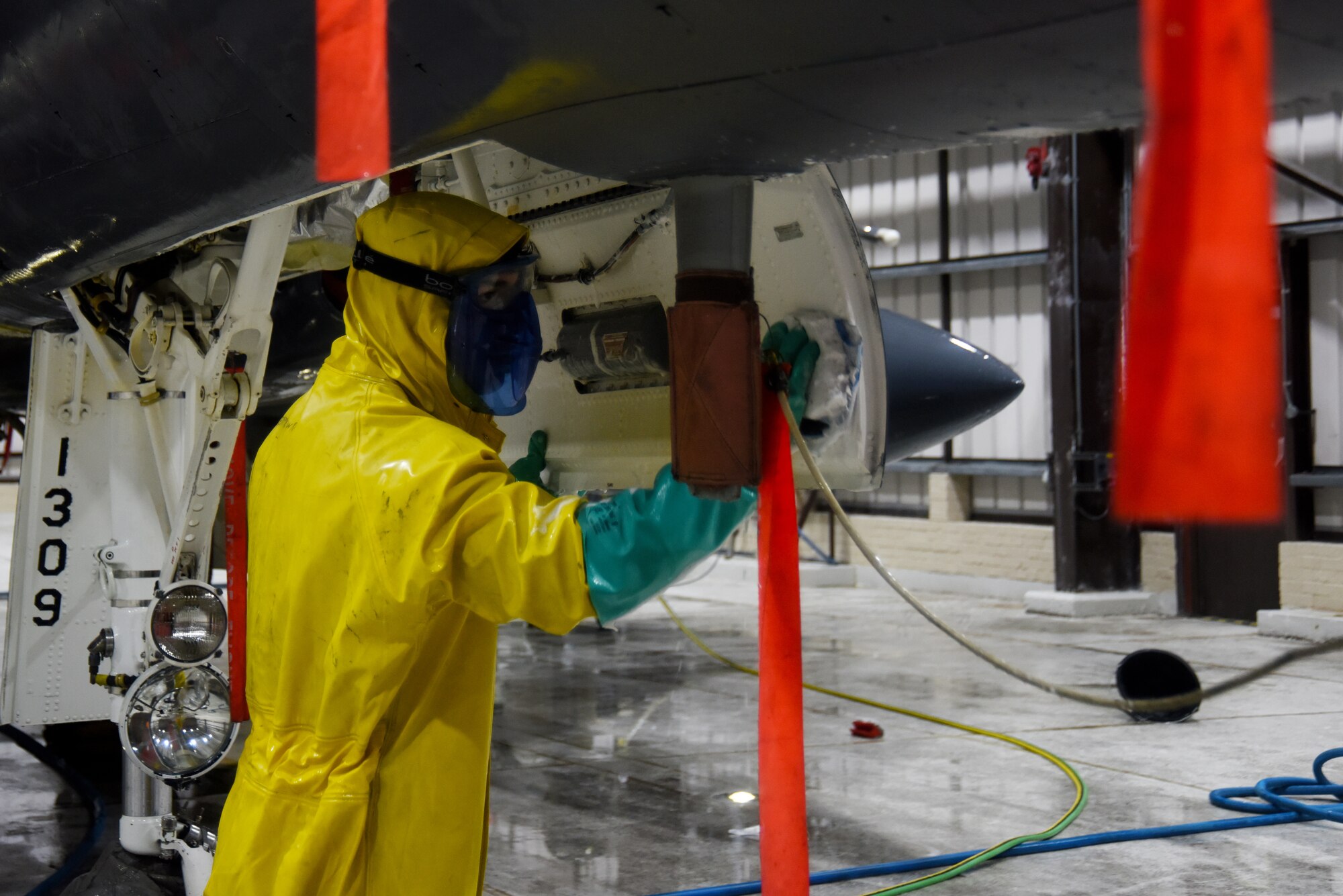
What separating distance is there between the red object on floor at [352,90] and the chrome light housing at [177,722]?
78.4 inches

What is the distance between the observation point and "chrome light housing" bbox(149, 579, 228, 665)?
3.41 metres

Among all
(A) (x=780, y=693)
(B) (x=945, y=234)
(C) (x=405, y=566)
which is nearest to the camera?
(A) (x=780, y=693)

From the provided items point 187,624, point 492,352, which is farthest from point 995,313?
point 492,352

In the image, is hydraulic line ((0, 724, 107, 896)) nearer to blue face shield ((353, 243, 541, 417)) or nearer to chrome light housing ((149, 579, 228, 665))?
chrome light housing ((149, 579, 228, 665))

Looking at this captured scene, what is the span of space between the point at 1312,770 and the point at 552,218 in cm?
382

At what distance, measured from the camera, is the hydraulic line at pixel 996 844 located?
3.69 metres

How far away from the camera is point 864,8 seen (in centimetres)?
130

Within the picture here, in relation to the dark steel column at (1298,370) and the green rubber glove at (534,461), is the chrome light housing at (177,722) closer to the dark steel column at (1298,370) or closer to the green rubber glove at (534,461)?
the green rubber glove at (534,461)

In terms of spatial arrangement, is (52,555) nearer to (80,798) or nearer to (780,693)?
(80,798)

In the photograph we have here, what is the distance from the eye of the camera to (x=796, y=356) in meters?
1.89

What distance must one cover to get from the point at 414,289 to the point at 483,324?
15cm

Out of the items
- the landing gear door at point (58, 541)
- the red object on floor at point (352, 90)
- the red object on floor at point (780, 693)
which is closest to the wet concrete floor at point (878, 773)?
the landing gear door at point (58, 541)

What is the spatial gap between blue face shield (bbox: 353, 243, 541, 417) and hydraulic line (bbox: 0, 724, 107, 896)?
8.48 feet

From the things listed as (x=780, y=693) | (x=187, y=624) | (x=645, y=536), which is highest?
(x=645, y=536)
